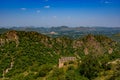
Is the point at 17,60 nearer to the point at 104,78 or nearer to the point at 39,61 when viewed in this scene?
the point at 39,61

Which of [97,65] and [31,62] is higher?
[97,65]

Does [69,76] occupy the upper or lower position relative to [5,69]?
upper

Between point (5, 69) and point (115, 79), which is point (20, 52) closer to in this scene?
point (5, 69)

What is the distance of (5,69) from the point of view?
568 ft

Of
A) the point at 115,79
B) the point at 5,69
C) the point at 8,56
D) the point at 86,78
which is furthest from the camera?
the point at 8,56

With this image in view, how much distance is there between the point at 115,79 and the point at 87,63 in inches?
1168

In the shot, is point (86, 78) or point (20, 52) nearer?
point (86, 78)

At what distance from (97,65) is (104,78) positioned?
57.6 feet

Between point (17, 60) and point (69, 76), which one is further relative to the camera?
point (17, 60)

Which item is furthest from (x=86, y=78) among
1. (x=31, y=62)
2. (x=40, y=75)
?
(x=31, y=62)

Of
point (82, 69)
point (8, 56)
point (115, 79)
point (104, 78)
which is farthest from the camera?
point (8, 56)

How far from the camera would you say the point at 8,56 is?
625 feet

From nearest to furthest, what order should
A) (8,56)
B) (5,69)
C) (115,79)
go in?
(115,79), (5,69), (8,56)

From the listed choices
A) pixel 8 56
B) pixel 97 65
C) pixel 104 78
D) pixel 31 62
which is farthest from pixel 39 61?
pixel 104 78
